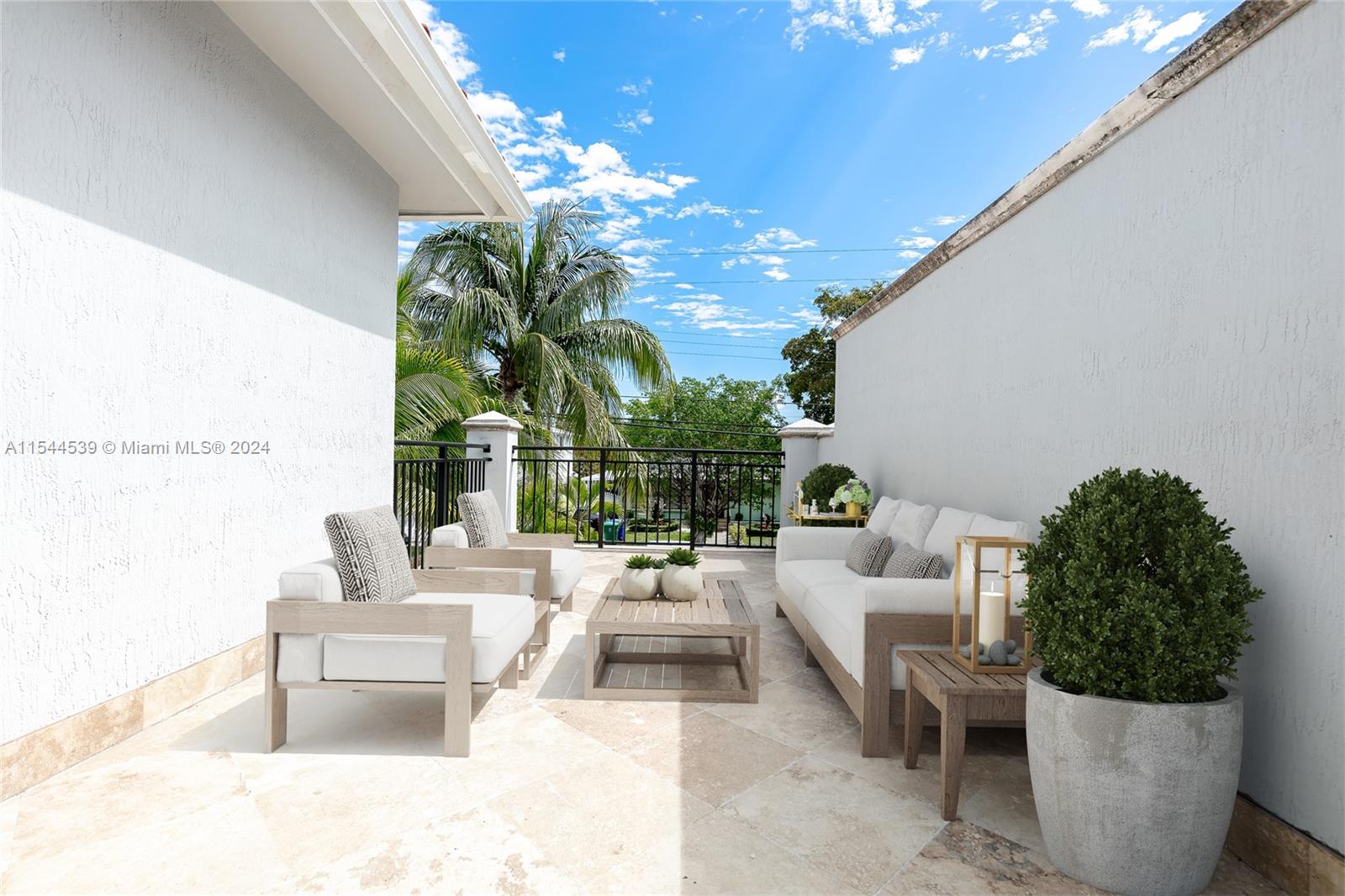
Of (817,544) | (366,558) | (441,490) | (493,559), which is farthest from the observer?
(441,490)

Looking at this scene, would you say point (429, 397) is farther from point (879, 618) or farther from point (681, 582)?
point (879, 618)

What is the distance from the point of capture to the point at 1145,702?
158cm

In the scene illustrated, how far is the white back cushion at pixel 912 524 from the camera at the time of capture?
3.63 m

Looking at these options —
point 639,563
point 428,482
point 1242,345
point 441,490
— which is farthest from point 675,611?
point 428,482

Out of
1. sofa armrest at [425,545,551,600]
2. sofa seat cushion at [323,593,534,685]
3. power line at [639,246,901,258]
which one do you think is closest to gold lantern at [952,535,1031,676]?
sofa seat cushion at [323,593,534,685]

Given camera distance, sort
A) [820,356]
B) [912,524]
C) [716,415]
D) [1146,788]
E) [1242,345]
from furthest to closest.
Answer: [716,415] → [820,356] → [912,524] → [1242,345] → [1146,788]

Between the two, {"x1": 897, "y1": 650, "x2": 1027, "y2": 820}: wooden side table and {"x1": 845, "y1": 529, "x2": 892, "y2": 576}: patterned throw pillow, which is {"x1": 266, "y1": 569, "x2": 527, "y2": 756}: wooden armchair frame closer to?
{"x1": 897, "y1": 650, "x2": 1027, "y2": 820}: wooden side table

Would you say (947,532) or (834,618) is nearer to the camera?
(834,618)

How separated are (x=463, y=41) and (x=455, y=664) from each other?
1004cm

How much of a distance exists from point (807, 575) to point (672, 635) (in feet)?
3.25

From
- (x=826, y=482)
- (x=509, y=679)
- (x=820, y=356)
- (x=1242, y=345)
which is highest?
(x=820, y=356)

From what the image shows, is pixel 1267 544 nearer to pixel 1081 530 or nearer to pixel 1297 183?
pixel 1081 530

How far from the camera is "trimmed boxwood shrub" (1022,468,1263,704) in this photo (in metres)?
1.57

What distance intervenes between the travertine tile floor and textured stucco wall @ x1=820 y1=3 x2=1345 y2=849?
1.75 ft
